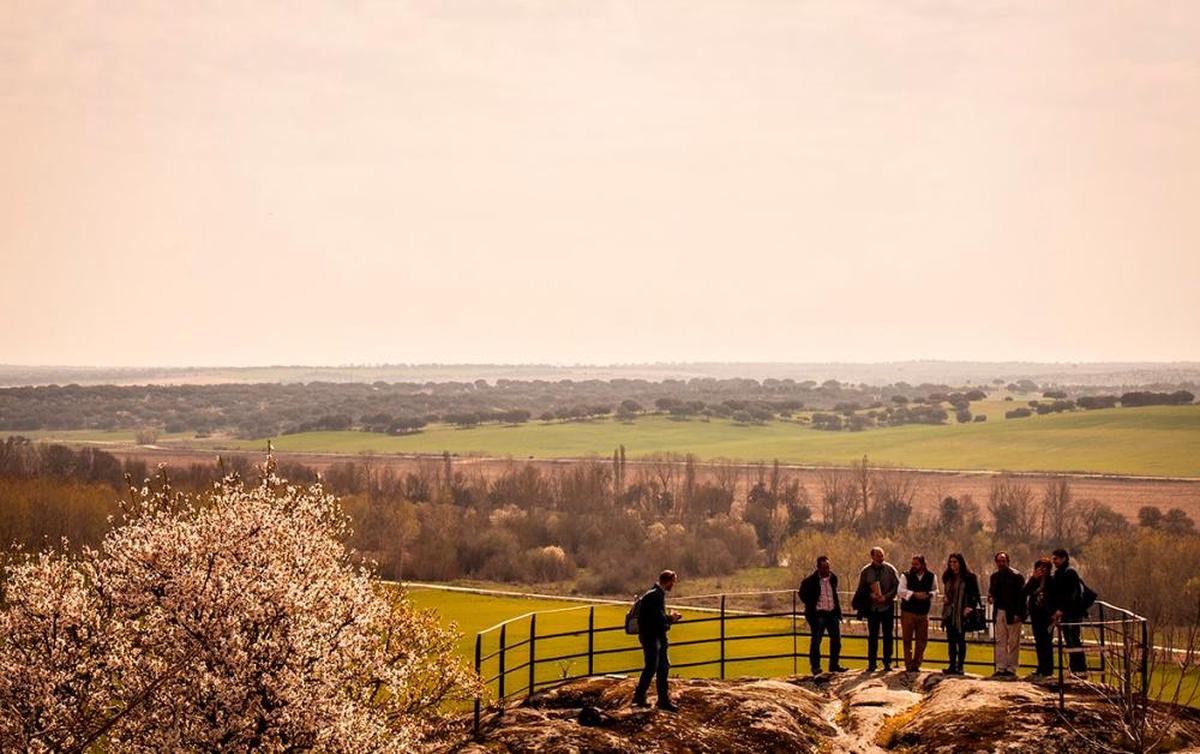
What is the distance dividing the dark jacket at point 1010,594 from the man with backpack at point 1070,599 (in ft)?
2.80

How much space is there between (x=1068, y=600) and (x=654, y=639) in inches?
316

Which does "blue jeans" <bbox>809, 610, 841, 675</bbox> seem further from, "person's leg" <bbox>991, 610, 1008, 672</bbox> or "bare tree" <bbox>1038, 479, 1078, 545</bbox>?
"bare tree" <bbox>1038, 479, 1078, 545</bbox>

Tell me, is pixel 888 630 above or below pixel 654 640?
below

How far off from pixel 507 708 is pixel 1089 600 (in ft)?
36.3

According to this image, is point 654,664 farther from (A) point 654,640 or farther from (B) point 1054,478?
(B) point 1054,478

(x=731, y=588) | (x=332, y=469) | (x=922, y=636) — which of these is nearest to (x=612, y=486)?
(x=332, y=469)

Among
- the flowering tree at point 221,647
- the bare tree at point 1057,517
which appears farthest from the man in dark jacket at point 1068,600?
the bare tree at point 1057,517

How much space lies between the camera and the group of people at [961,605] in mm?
23688

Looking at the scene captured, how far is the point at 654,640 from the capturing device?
21688 mm

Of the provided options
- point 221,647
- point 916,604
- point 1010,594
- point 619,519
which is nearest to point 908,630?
point 916,604

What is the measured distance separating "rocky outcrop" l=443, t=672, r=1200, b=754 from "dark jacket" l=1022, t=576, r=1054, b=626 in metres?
1.53

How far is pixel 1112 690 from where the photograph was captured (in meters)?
21.1

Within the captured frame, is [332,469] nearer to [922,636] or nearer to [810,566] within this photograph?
[810,566]

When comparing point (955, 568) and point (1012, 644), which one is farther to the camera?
point (955, 568)
